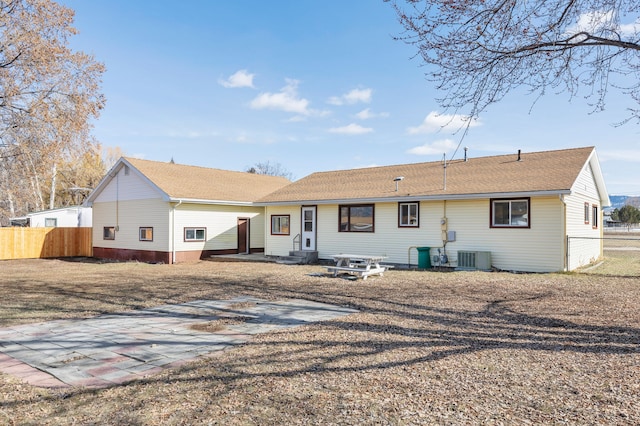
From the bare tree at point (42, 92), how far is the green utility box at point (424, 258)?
517 inches

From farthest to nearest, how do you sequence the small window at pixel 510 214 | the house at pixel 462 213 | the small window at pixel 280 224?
1. the small window at pixel 280 224
2. the small window at pixel 510 214
3. the house at pixel 462 213

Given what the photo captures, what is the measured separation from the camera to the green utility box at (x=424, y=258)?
1636 centimetres

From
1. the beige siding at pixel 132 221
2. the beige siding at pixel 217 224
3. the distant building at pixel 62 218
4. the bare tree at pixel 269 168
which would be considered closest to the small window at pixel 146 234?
the beige siding at pixel 132 221

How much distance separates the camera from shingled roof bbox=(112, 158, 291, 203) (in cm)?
2039

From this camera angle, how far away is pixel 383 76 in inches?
359

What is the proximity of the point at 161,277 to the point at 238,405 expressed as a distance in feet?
37.0

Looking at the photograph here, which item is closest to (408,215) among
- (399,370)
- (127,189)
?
(399,370)

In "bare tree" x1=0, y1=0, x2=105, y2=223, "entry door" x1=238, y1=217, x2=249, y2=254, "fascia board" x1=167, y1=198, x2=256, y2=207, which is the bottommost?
"entry door" x1=238, y1=217, x2=249, y2=254

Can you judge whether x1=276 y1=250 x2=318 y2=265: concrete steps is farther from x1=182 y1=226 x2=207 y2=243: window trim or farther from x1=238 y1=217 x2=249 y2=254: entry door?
x1=182 y1=226 x2=207 y2=243: window trim

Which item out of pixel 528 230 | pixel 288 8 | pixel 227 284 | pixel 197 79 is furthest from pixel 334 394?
pixel 197 79

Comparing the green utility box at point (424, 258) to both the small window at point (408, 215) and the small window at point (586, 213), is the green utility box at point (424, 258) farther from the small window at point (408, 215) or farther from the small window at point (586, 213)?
the small window at point (586, 213)

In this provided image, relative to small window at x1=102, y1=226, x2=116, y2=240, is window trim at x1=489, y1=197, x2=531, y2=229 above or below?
above

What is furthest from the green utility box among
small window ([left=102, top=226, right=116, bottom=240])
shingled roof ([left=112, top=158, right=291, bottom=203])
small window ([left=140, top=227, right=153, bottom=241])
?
small window ([left=102, top=226, right=116, bottom=240])

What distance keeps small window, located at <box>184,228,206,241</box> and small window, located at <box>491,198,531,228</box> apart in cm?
1279
